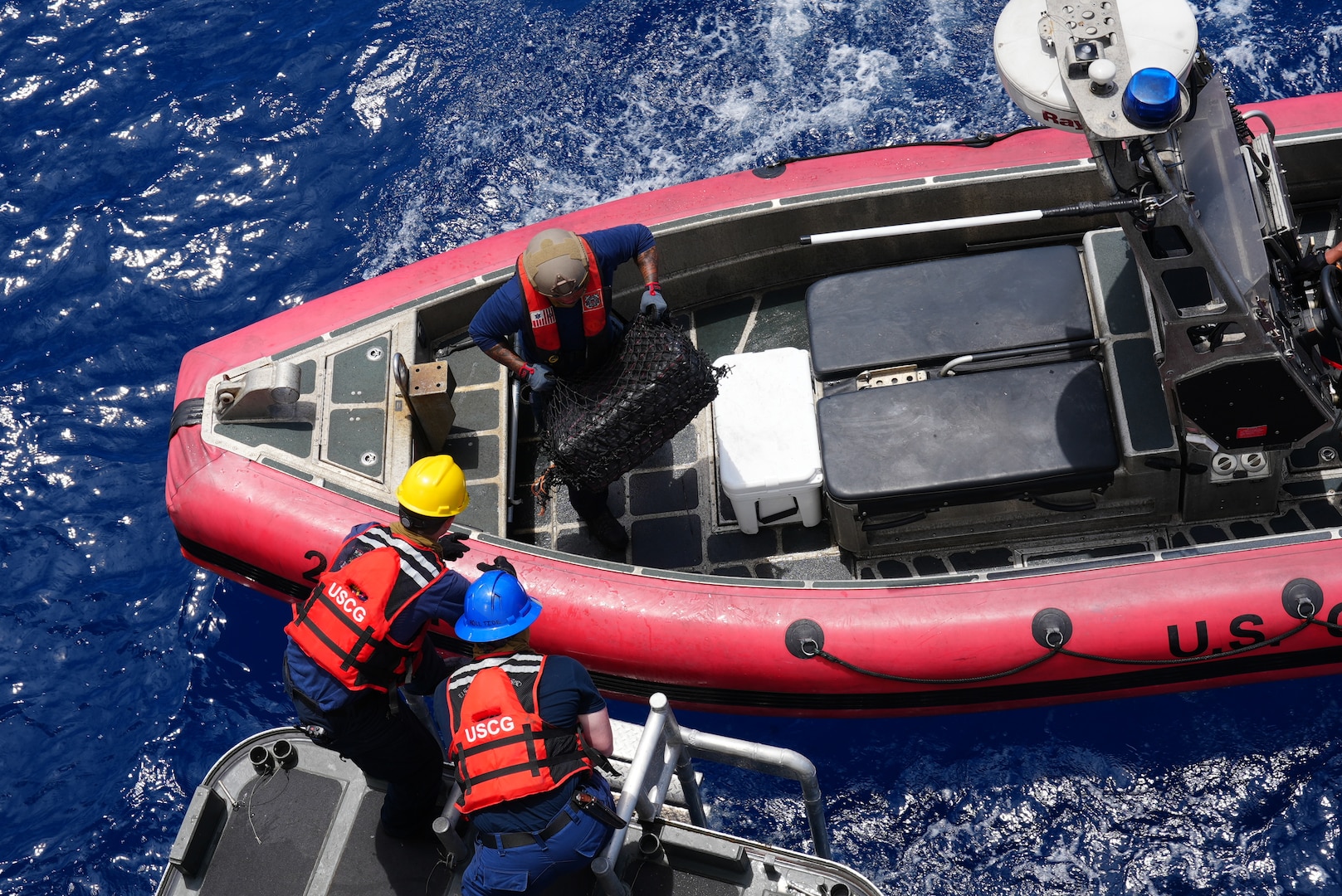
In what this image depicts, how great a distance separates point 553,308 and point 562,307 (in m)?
0.04

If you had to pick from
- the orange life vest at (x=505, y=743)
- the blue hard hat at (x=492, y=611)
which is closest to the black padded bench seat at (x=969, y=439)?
the blue hard hat at (x=492, y=611)

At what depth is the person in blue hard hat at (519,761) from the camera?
10.5ft

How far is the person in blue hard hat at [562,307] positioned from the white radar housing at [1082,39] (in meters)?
1.45

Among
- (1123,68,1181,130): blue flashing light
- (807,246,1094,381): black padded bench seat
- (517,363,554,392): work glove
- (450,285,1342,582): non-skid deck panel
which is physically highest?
(1123,68,1181,130): blue flashing light

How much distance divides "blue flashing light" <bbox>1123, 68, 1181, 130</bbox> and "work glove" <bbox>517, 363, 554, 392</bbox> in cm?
217

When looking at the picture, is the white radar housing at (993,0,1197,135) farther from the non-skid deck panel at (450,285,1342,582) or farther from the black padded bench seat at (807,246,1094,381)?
the non-skid deck panel at (450,285,1342,582)

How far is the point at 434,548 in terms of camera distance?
386cm

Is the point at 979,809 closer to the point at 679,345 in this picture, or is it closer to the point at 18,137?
the point at 679,345

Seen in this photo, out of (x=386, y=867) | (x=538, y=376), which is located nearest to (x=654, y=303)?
(x=538, y=376)

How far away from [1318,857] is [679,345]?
3026 millimetres

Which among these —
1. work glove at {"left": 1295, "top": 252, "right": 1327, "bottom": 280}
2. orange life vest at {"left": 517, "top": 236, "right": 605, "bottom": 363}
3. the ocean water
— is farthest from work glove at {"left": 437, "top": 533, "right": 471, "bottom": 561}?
work glove at {"left": 1295, "top": 252, "right": 1327, "bottom": 280}

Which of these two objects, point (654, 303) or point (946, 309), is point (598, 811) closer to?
point (654, 303)

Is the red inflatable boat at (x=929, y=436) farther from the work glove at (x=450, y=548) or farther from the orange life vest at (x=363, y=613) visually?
the orange life vest at (x=363, y=613)

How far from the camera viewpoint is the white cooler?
4668mm
